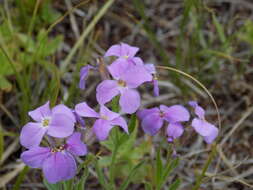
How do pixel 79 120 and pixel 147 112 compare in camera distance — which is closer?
pixel 79 120

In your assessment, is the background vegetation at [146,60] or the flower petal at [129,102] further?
the background vegetation at [146,60]

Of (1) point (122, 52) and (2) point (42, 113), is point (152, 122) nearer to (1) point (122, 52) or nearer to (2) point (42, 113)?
(1) point (122, 52)

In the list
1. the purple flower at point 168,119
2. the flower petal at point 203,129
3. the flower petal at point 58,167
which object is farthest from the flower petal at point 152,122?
the flower petal at point 58,167

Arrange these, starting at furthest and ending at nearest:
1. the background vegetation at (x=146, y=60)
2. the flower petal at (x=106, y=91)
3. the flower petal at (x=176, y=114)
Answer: the background vegetation at (x=146, y=60) < the flower petal at (x=176, y=114) < the flower petal at (x=106, y=91)

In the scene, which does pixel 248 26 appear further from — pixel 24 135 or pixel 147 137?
pixel 24 135

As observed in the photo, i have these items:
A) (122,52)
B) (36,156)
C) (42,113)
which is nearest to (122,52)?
(122,52)

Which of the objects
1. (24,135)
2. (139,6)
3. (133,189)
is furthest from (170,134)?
(139,6)

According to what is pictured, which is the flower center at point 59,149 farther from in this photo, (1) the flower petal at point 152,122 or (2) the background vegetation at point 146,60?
(2) the background vegetation at point 146,60
